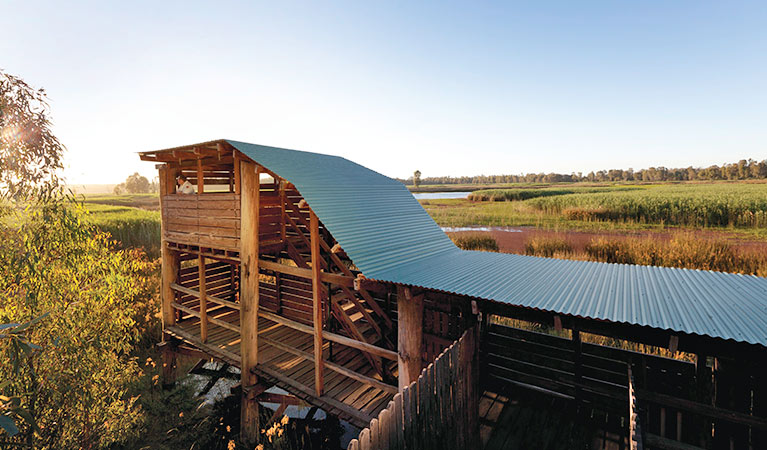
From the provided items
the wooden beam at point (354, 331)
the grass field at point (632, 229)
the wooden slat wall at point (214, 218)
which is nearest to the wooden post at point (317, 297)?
the wooden beam at point (354, 331)

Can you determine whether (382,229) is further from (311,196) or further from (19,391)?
(19,391)

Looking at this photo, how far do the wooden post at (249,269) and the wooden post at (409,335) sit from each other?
160 inches

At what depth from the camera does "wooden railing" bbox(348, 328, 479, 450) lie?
399 centimetres

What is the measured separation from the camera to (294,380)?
8211 mm

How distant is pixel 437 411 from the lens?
495 cm

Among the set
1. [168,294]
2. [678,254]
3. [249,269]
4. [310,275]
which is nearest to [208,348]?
[168,294]

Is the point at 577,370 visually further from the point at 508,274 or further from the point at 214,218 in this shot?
the point at 214,218

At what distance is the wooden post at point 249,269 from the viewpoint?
8133 millimetres

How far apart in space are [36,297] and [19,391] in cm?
168

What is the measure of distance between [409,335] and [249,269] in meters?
4.37

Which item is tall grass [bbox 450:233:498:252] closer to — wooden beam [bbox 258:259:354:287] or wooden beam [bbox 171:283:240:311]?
wooden beam [bbox 171:283:240:311]

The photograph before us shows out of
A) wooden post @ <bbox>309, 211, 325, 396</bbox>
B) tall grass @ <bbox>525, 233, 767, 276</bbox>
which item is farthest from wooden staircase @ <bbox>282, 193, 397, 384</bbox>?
tall grass @ <bbox>525, 233, 767, 276</bbox>

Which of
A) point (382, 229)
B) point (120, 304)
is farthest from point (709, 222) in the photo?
point (120, 304)

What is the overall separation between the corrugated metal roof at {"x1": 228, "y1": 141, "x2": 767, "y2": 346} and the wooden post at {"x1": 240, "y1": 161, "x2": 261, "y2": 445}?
67 centimetres
